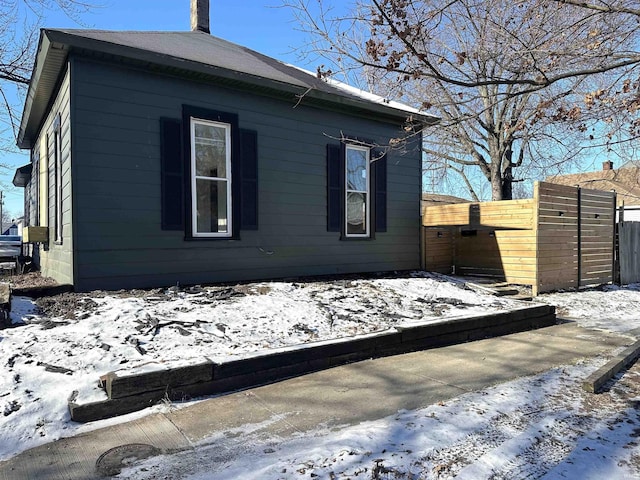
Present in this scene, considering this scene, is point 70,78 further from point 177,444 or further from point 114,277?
point 177,444

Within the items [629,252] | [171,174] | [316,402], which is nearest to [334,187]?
[171,174]

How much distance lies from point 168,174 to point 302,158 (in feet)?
8.18

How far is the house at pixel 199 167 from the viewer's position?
5.75 meters

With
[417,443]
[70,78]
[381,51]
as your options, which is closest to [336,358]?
[417,443]

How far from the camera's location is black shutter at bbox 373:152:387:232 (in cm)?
880

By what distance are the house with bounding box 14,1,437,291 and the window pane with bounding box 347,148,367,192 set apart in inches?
1.1

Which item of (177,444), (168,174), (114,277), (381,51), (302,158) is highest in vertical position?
(381,51)

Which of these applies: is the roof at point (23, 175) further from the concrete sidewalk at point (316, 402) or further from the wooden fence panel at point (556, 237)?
the wooden fence panel at point (556, 237)

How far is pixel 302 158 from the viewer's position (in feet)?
25.5

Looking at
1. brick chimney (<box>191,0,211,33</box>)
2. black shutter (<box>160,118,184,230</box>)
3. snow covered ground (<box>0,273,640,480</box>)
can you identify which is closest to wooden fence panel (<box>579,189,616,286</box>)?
snow covered ground (<box>0,273,640,480</box>)

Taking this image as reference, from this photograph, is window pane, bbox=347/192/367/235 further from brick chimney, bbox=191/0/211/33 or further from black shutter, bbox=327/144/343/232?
brick chimney, bbox=191/0/211/33

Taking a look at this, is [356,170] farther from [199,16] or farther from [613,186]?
[613,186]

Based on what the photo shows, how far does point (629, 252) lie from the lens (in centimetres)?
1184

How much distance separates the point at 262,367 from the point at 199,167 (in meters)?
3.84
